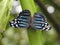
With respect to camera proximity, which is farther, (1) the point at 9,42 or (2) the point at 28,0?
(1) the point at 9,42

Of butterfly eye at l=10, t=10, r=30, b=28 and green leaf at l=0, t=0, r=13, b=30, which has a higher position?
green leaf at l=0, t=0, r=13, b=30

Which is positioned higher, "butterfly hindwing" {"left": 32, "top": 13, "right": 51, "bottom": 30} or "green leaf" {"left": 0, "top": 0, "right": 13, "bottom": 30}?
"green leaf" {"left": 0, "top": 0, "right": 13, "bottom": 30}

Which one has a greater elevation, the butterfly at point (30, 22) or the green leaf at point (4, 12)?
the green leaf at point (4, 12)

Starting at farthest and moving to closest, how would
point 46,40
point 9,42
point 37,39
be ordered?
point 9,42 → point 46,40 → point 37,39

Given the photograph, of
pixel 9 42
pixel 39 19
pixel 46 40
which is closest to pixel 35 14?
pixel 39 19

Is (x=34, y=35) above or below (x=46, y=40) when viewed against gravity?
above

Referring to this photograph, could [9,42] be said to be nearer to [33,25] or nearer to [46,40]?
[46,40]

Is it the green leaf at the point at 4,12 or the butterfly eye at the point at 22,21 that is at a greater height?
the green leaf at the point at 4,12

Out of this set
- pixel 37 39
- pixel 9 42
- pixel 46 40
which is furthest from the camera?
pixel 9 42
